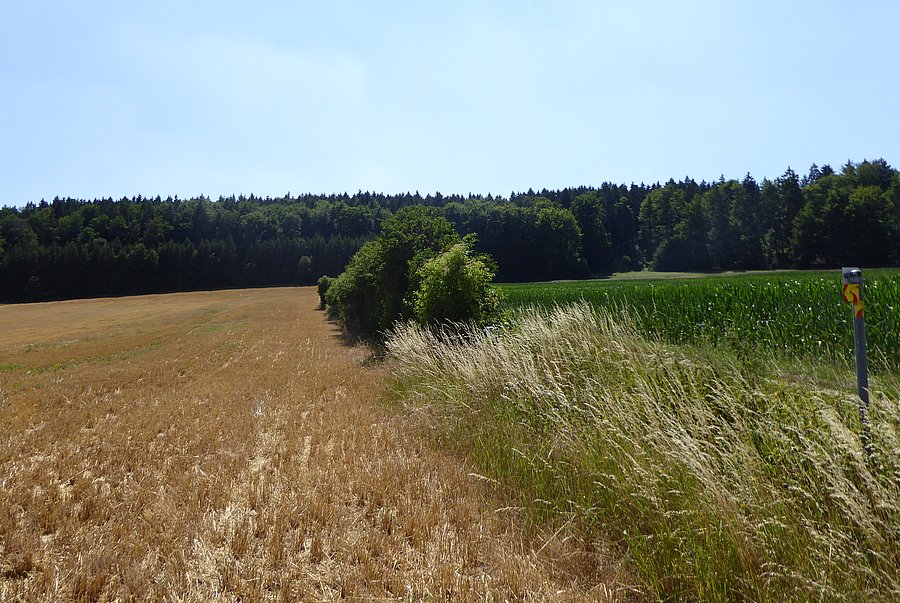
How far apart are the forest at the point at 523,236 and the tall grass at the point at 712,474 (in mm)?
54251

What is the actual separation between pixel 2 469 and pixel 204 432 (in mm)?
2624

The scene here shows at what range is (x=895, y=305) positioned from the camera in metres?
9.91

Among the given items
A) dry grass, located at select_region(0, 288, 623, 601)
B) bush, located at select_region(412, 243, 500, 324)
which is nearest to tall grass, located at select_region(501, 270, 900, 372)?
bush, located at select_region(412, 243, 500, 324)

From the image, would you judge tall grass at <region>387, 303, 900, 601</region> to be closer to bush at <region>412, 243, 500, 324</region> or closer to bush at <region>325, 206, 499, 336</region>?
bush at <region>412, 243, 500, 324</region>

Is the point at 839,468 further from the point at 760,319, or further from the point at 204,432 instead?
the point at 760,319

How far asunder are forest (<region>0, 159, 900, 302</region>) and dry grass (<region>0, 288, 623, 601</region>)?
51865 millimetres

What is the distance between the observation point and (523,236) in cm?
9519

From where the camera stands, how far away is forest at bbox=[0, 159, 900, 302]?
6538cm

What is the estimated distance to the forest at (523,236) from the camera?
65.4 metres

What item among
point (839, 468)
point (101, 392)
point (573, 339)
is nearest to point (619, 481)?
point (839, 468)

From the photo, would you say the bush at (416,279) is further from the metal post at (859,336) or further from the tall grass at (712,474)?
the metal post at (859,336)

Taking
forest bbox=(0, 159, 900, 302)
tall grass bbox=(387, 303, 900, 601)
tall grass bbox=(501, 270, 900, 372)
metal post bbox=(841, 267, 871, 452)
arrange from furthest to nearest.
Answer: forest bbox=(0, 159, 900, 302) → tall grass bbox=(501, 270, 900, 372) → metal post bbox=(841, 267, 871, 452) → tall grass bbox=(387, 303, 900, 601)

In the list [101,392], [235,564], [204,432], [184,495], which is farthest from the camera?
[101,392]

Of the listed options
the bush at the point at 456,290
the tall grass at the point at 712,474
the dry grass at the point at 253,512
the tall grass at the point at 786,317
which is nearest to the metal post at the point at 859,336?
the tall grass at the point at 712,474
